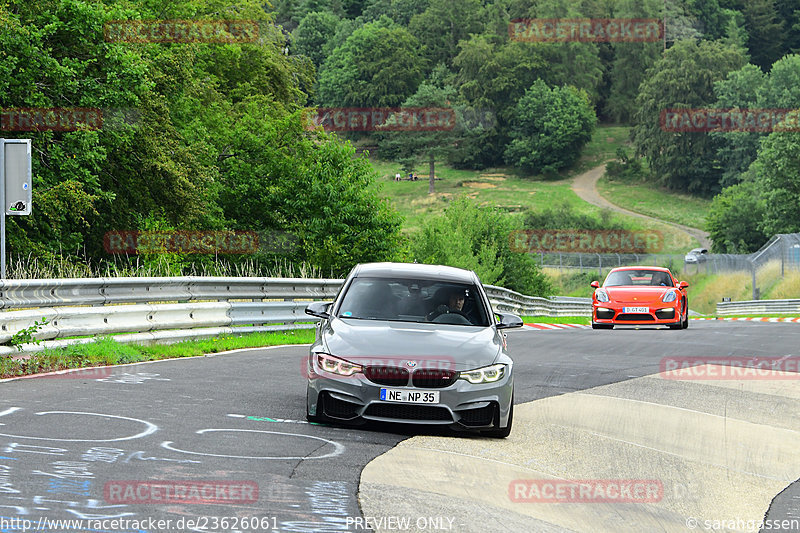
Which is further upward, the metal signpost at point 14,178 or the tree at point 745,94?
the tree at point 745,94

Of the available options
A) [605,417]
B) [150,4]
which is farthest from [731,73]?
[605,417]

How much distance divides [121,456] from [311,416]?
216cm

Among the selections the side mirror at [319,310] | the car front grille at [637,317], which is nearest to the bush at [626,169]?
the car front grille at [637,317]

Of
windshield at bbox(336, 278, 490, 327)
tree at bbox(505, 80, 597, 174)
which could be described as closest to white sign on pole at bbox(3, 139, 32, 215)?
windshield at bbox(336, 278, 490, 327)

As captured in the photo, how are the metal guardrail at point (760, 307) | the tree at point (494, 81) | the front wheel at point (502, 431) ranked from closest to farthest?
the front wheel at point (502, 431)
the metal guardrail at point (760, 307)
the tree at point (494, 81)

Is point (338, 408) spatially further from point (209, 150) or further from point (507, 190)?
point (507, 190)

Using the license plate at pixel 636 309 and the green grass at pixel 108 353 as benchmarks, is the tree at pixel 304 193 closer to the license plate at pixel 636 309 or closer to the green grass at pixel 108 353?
the license plate at pixel 636 309

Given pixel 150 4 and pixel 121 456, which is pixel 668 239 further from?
pixel 121 456

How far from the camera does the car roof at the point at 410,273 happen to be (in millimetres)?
10094

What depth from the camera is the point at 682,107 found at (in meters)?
143

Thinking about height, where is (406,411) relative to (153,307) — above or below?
above

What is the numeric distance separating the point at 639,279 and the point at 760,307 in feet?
83.9

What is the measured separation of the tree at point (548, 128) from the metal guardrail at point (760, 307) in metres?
96.3

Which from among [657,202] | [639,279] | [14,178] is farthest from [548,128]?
[14,178]
